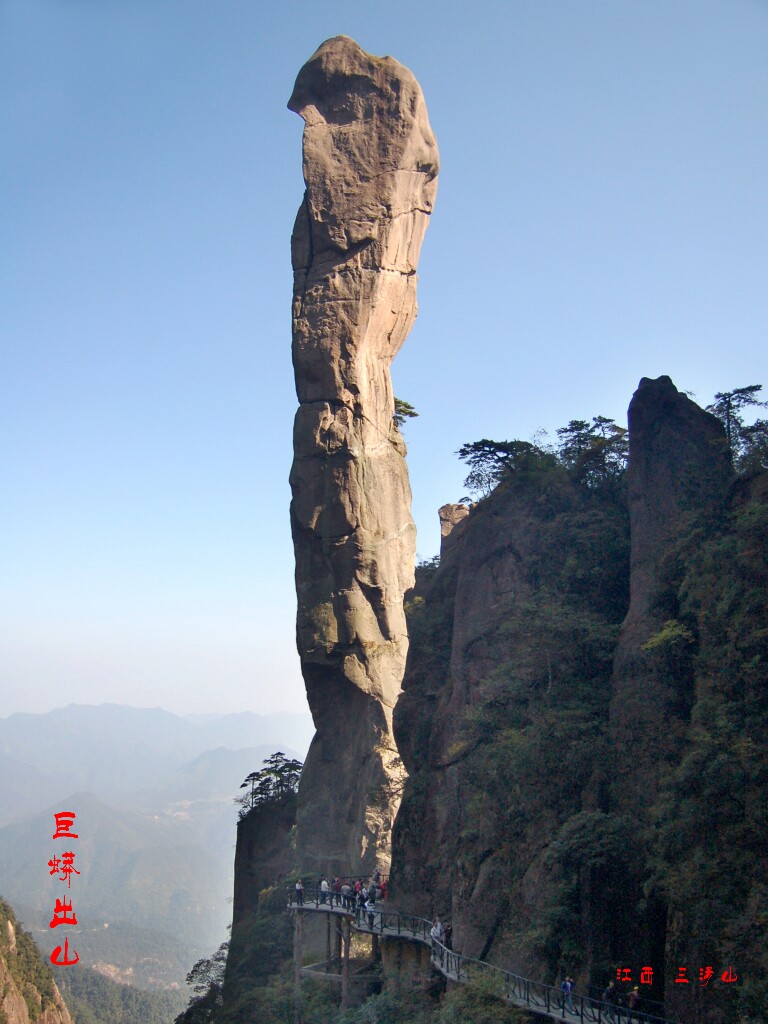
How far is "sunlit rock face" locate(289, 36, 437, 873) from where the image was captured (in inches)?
1571

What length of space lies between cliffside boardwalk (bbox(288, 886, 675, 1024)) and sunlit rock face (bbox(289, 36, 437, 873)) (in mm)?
9114

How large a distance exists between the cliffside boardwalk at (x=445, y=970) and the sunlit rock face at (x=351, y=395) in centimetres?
911

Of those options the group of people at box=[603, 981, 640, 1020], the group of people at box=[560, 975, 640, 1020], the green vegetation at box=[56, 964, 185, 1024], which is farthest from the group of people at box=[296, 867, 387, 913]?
the green vegetation at box=[56, 964, 185, 1024]

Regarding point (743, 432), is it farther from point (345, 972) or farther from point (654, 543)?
point (345, 972)

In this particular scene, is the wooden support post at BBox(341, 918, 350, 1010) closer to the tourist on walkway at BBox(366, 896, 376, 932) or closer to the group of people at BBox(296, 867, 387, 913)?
the group of people at BBox(296, 867, 387, 913)

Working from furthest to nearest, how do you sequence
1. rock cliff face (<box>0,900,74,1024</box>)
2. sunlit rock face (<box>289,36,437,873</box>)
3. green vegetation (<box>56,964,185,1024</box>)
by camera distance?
1. green vegetation (<box>56,964,185,1024</box>)
2. rock cliff face (<box>0,900,74,1024</box>)
3. sunlit rock face (<box>289,36,437,873</box>)

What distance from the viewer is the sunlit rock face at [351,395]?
39906mm

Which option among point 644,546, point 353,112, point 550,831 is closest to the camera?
point 550,831

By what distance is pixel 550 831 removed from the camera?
2088cm

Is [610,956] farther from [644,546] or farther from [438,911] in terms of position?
[644,546]

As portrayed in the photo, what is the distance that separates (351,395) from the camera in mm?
40156

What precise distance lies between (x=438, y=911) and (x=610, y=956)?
7500mm

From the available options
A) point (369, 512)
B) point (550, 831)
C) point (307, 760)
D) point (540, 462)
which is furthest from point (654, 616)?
point (307, 760)

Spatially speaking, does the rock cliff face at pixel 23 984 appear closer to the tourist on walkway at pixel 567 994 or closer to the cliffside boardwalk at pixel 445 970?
the cliffside boardwalk at pixel 445 970
